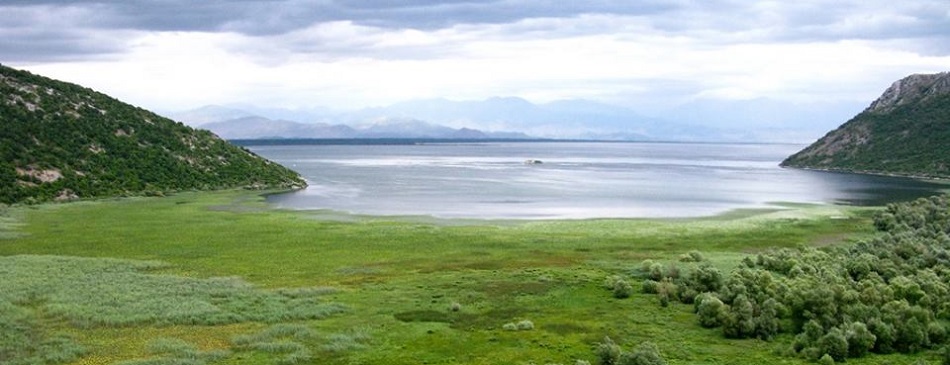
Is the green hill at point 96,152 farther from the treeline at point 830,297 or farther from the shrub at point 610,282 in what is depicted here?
the treeline at point 830,297

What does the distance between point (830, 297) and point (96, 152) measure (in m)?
110

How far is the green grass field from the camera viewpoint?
36.9 m

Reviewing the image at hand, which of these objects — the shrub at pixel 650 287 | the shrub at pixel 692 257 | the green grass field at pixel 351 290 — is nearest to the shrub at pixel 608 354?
the green grass field at pixel 351 290

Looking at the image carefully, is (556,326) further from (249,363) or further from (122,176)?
(122,176)

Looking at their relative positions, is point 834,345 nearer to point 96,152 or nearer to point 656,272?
point 656,272

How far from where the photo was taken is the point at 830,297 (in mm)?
42188

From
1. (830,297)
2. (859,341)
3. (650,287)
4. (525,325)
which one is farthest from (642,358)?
(650,287)

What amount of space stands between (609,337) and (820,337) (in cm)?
923

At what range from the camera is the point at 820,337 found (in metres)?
38.3

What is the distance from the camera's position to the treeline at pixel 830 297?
38875 millimetres

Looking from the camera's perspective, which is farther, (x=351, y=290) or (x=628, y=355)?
(x=351, y=290)

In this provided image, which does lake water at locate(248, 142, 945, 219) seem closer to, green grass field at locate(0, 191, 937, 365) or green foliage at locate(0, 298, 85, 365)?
green grass field at locate(0, 191, 937, 365)

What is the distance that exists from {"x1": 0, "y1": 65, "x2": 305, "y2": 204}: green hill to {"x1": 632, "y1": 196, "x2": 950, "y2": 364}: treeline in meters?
83.5

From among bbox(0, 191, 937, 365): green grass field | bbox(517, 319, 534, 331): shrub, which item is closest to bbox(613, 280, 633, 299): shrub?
bbox(0, 191, 937, 365): green grass field
